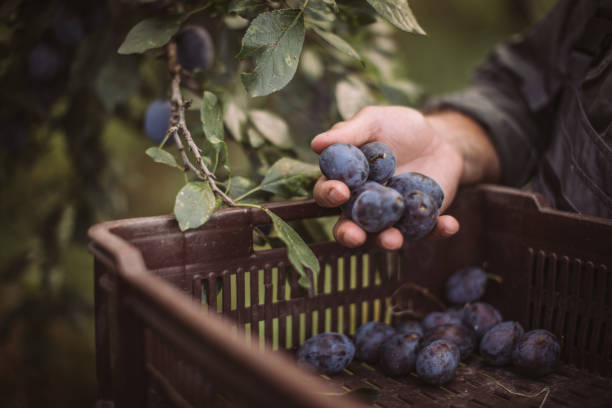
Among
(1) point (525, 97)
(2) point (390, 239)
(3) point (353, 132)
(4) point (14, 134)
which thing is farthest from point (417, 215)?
(4) point (14, 134)

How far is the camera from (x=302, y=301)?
893 millimetres

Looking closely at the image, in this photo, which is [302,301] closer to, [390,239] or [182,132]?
[390,239]

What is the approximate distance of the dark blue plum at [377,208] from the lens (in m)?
0.72

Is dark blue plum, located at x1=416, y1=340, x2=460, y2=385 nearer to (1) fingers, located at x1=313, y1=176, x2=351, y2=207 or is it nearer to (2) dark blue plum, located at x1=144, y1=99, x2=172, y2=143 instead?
(1) fingers, located at x1=313, y1=176, x2=351, y2=207

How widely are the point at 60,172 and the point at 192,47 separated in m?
1.34

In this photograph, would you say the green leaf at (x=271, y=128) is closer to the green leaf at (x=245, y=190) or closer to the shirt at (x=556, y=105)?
the green leaf at (x=245, y=190)

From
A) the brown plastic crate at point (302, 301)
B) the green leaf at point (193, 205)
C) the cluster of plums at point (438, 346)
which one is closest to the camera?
the brown plastic crate at point (302, 301)

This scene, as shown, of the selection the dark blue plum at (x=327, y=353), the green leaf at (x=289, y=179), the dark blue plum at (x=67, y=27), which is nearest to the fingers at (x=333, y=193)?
the green leaf at (x=289, y=179)

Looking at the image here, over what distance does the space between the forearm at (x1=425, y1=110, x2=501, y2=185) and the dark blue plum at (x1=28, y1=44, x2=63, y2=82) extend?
0.99 metres

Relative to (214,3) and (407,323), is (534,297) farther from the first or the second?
(214,3)

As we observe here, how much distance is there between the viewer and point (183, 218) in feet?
2.29

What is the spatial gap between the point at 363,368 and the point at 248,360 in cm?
53

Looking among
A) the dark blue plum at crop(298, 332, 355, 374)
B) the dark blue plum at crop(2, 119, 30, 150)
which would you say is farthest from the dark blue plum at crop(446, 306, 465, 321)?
the dark blue plum at crop(2, 119, 30, 150)

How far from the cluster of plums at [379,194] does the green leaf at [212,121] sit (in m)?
0.17
